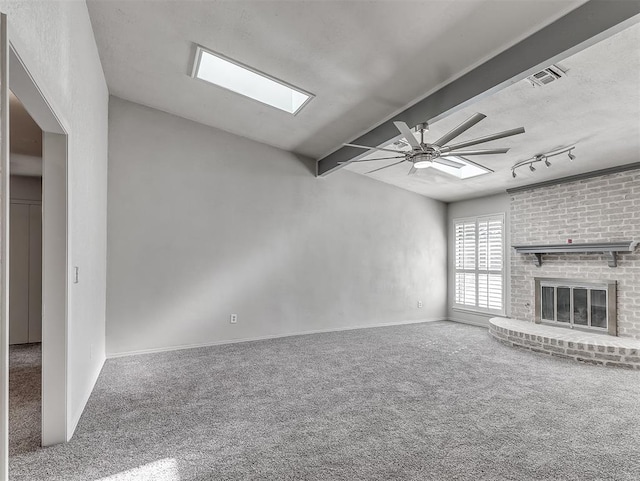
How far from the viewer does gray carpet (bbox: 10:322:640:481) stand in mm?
2047

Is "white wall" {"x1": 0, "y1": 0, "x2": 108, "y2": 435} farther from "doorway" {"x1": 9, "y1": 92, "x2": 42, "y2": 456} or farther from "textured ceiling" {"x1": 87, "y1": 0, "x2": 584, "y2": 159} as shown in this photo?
"doorway" {"x1": 9, "y1": 92, "x2": 42, "y2": 456}

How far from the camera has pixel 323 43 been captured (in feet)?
9.59

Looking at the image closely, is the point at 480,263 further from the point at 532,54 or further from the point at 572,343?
the point at 532,54

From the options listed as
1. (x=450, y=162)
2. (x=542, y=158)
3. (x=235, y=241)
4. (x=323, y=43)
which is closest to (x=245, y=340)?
(x=235, y=241)

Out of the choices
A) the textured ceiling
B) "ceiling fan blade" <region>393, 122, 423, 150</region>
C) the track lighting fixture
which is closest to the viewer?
the textured ceiling

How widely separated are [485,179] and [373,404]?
4.29m

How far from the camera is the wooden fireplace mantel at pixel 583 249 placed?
459 centimetres

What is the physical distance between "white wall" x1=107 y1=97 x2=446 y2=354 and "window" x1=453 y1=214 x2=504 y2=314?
1.01 metres

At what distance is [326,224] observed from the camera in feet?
19.6

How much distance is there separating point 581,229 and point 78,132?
248 inches

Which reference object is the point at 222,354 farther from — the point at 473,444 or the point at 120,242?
the point at 473,444

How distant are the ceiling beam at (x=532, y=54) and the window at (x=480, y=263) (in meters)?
3.70

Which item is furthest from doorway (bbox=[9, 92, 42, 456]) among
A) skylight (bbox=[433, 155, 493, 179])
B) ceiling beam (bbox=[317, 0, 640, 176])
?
skylight (bbox=[433, 155, 493, 179])

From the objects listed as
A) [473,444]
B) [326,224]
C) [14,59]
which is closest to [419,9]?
[14,59]
